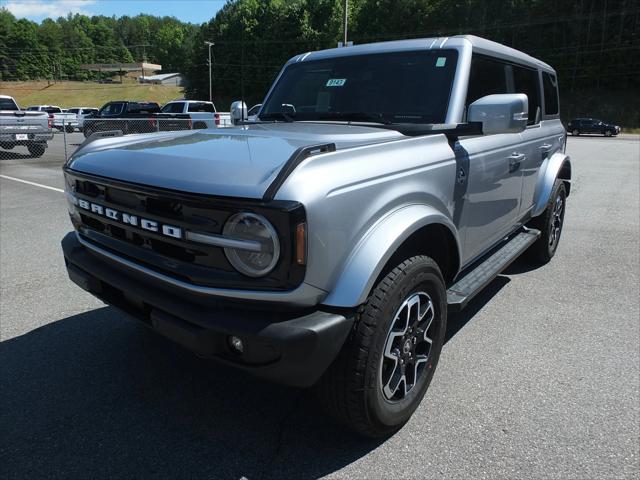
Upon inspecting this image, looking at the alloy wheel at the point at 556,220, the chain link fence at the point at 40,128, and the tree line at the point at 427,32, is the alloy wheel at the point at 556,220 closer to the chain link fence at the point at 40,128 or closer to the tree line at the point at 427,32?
the chain link fence at the point at 40,128

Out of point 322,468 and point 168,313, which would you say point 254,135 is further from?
point 322,468

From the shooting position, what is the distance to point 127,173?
90.0 inches

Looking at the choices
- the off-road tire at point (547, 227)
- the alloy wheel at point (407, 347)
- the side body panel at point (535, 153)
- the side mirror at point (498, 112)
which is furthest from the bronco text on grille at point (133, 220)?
the off-road tire at point (547, 227)

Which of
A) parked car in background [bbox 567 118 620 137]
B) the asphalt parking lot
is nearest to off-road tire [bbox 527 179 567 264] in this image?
the asphalt parking lot

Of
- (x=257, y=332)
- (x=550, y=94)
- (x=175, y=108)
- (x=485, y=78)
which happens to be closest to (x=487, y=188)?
(x=485, y=78)

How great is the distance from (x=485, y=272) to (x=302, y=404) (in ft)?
5.20

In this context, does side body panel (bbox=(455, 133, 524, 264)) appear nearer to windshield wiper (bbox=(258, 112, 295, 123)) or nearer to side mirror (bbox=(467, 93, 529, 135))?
side mirror (bbox=(467, 93, 529, 135))

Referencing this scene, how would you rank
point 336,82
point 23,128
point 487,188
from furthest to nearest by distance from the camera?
point 23,128, point 336,82, point 487,188

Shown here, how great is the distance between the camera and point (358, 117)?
3.35m

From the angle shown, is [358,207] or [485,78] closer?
[358,207]

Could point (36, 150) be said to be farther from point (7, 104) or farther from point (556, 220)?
point (556, 220)

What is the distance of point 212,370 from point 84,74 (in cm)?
13979

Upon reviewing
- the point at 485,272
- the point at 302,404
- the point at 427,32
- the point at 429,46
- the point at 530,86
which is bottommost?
the point at 302,404

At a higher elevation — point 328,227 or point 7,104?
point 7,104
